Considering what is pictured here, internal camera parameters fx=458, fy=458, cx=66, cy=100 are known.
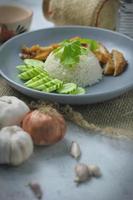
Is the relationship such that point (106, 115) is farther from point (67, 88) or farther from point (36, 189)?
point (36, 189)

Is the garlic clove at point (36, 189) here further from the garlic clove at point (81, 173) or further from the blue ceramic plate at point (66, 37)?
the blue ceramic plate at point (66, 37)

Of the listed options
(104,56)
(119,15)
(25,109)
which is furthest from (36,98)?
(119,15)

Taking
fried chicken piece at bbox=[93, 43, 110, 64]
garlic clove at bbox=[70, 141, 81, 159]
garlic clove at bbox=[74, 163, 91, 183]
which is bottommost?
garlic clove at bbox=[70, 141, 81, 159]

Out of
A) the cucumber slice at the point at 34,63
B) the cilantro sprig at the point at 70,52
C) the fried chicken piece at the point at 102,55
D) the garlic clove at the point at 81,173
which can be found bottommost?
the cucumber slice at the point at 34,63

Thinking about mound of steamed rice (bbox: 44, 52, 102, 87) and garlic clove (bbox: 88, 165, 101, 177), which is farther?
mound of steamed rice (bbox: 44, 52, 102, 87)

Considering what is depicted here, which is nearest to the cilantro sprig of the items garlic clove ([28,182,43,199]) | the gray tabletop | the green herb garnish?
the green herb garnish

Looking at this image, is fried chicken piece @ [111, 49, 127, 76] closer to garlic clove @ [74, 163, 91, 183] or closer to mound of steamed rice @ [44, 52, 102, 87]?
mound of steamed rice @ [44, 52, 102, 87]

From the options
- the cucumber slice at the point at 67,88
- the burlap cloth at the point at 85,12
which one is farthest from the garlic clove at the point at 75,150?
the burlap cloth at the point at 85,12
